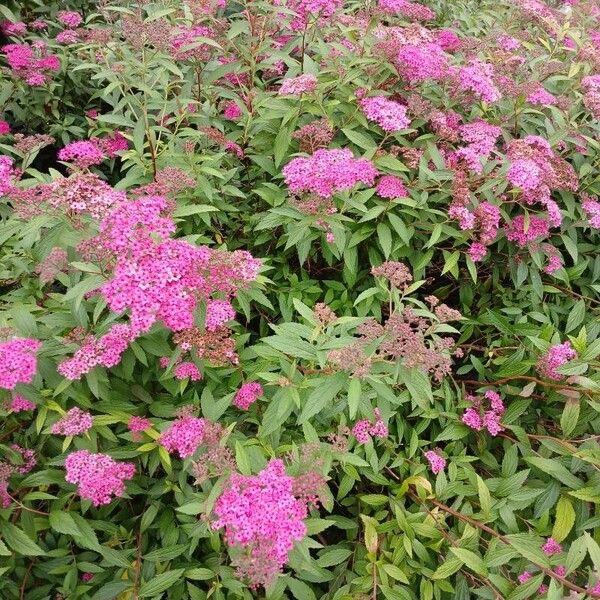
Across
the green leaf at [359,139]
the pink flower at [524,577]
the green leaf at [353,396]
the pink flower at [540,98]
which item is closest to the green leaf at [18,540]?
the green leaf at [353,396]

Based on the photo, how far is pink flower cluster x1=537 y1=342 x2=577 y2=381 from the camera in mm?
2803

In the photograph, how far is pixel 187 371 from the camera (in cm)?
237

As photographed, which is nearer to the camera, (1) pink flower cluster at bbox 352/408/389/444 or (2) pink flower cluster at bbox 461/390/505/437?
(1) pink flower cluster at bbox 352/408/389/444

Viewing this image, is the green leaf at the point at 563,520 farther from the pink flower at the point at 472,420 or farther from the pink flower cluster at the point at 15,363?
the pink flower cluster at the point at 15,363

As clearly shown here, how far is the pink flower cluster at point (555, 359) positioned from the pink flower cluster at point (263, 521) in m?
1.63

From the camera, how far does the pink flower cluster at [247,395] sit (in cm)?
252

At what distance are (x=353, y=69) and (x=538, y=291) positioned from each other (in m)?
1.75

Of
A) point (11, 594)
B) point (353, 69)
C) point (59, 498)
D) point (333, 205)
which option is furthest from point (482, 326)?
point (11, 594)

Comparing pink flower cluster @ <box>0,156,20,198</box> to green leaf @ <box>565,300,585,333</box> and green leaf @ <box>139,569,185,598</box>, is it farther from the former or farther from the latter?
green leaf @ <box>565,300,585,333</box>

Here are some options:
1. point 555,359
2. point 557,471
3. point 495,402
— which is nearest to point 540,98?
point 555,359

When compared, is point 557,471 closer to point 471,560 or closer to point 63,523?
point 471,560

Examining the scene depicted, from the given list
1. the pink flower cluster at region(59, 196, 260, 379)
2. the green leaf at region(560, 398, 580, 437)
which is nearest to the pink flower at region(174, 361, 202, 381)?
the pink flower cluster at region(59, 196, 260, 379)

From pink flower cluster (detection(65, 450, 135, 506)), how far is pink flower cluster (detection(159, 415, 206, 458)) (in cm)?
22

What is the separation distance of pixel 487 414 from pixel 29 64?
3.91 m
